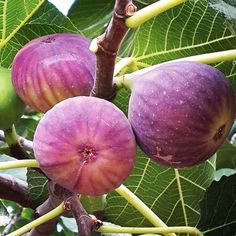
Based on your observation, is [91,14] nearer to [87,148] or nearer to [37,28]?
[37,28]

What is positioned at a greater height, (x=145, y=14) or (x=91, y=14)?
(x=145, y=14)

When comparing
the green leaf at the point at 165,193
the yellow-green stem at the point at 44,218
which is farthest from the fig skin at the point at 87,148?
the green leaf at the point at 165,193

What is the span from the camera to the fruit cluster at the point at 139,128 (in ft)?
2.63

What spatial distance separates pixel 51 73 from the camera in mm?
1003

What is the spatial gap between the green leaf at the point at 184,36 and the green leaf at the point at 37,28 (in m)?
0.16

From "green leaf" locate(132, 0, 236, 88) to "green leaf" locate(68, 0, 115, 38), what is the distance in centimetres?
32

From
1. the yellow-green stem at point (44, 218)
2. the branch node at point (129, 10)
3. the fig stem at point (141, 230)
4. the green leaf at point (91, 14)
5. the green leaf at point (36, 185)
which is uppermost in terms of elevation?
the branch node at point (129, 10)

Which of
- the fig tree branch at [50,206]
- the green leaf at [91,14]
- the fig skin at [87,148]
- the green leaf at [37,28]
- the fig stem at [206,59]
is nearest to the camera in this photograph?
the fig skin at [87,148]

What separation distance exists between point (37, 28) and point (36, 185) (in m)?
0.33

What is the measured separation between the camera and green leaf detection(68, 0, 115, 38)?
1450 millimetres

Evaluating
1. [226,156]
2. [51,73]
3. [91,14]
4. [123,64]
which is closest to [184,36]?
[123,64]

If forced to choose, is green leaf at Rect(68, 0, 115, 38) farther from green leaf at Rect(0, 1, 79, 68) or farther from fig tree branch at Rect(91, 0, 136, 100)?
fig tree branch at Rect(91, 0, 136, 100)

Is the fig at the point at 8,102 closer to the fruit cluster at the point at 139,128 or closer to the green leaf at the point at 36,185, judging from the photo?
the green leaf at the point at 36,185

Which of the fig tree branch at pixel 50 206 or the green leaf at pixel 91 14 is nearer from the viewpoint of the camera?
the fig tree branch at pixel 50 206
